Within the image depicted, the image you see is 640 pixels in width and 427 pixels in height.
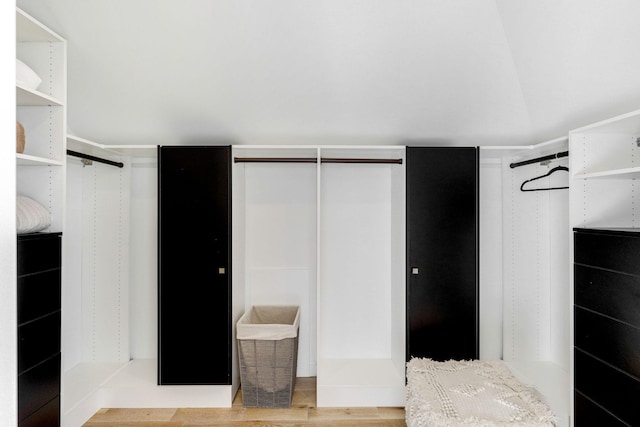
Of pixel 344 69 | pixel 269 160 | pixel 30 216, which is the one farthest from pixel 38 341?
pixel 344 69

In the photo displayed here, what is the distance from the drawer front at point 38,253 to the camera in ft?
5.50

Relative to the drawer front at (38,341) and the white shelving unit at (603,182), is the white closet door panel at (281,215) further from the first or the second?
the white shelving unit at (603,182)

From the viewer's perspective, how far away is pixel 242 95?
2527 millimetres

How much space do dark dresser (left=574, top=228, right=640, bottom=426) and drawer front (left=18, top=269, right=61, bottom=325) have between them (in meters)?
2.56

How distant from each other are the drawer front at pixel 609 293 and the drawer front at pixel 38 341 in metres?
2.56

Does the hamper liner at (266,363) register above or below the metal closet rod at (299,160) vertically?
below

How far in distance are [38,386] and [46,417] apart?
193 mm

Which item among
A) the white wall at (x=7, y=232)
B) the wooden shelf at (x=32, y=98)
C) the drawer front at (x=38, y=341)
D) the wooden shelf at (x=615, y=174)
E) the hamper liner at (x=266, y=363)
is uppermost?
the wooden shelf at (x=32, y=98)

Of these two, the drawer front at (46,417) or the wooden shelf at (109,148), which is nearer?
the drawer front at (46,417)

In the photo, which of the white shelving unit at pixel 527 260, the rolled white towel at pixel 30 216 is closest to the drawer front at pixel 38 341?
the rolled white towel at pixel 30 216

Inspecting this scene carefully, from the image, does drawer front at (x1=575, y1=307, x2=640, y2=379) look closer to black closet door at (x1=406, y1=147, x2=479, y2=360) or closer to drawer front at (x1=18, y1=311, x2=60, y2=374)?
black closet door at (x1=406, y1=147, x2=479, y2=360)

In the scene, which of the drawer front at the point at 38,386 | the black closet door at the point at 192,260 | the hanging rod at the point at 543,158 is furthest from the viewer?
the black closet door at the point at 192,260

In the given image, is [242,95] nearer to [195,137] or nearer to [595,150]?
[195,137]

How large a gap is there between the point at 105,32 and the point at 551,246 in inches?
128
